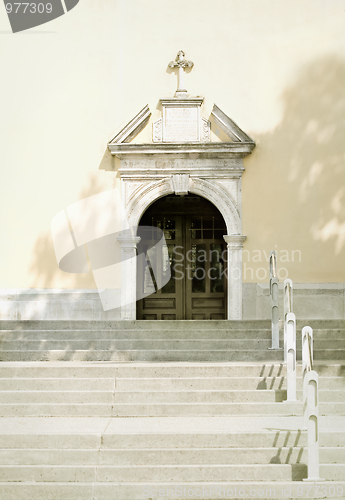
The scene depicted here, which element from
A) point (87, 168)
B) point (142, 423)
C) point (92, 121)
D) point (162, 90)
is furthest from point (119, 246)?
point (142, 423)

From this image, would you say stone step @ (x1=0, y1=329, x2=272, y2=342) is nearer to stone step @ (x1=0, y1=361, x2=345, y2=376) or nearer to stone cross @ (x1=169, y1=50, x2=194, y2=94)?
stone step @ (x1=0, y1=361, x2=345, y2=376)

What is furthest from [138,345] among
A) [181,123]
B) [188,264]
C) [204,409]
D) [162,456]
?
[181,123]

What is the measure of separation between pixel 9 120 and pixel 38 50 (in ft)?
4.65

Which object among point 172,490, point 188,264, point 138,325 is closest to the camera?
point 172,490

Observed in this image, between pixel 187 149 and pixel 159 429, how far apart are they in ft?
18.5

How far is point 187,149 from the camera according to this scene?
9.30 metres

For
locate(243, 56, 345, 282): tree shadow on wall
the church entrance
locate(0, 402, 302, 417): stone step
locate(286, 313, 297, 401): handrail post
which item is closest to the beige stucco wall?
locate(243, 56, 345, 282): tree shadow on wall

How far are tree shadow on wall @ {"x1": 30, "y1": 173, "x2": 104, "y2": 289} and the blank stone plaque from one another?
163 centimetres

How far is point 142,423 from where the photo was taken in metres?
5.14

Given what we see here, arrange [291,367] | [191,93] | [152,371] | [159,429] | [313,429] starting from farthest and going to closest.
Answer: [191,93], [152,371], [291,367], [159,429], [313,429]

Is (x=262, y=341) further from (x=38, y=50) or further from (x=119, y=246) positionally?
(x=38, y=50)

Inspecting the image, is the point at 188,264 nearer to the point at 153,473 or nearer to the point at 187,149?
the point at 187,149

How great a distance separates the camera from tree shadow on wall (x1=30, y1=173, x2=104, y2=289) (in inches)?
368

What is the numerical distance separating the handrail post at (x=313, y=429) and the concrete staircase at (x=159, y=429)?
0.14 meters
